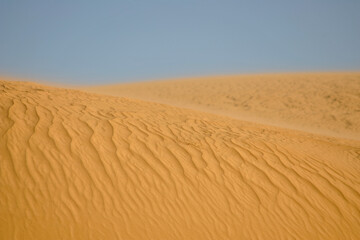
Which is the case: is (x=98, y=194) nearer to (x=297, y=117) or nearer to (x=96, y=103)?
(x=96, y=103)

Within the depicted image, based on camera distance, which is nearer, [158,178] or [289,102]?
[158,178]

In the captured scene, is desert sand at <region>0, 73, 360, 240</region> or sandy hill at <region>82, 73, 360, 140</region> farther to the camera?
sandy hill at <region>82, 73, 360, 140</region>

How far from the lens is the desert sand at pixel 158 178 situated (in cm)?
333

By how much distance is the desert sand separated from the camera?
333 centimetres

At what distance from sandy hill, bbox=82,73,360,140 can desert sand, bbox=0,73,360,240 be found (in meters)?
8.11

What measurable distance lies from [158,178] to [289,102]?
→ 1579 centimetres

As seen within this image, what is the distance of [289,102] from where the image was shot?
17.8 m

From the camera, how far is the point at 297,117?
15.2 metres

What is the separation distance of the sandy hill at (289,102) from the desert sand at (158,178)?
26.6ft

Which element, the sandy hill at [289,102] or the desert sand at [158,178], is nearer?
the desert sand at [158,178]

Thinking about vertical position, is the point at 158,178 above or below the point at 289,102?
above

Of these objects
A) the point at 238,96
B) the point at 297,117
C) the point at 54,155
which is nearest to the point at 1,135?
the point at 54,155

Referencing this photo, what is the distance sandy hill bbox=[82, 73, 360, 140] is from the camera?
13.9m

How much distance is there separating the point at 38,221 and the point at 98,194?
0.77m
